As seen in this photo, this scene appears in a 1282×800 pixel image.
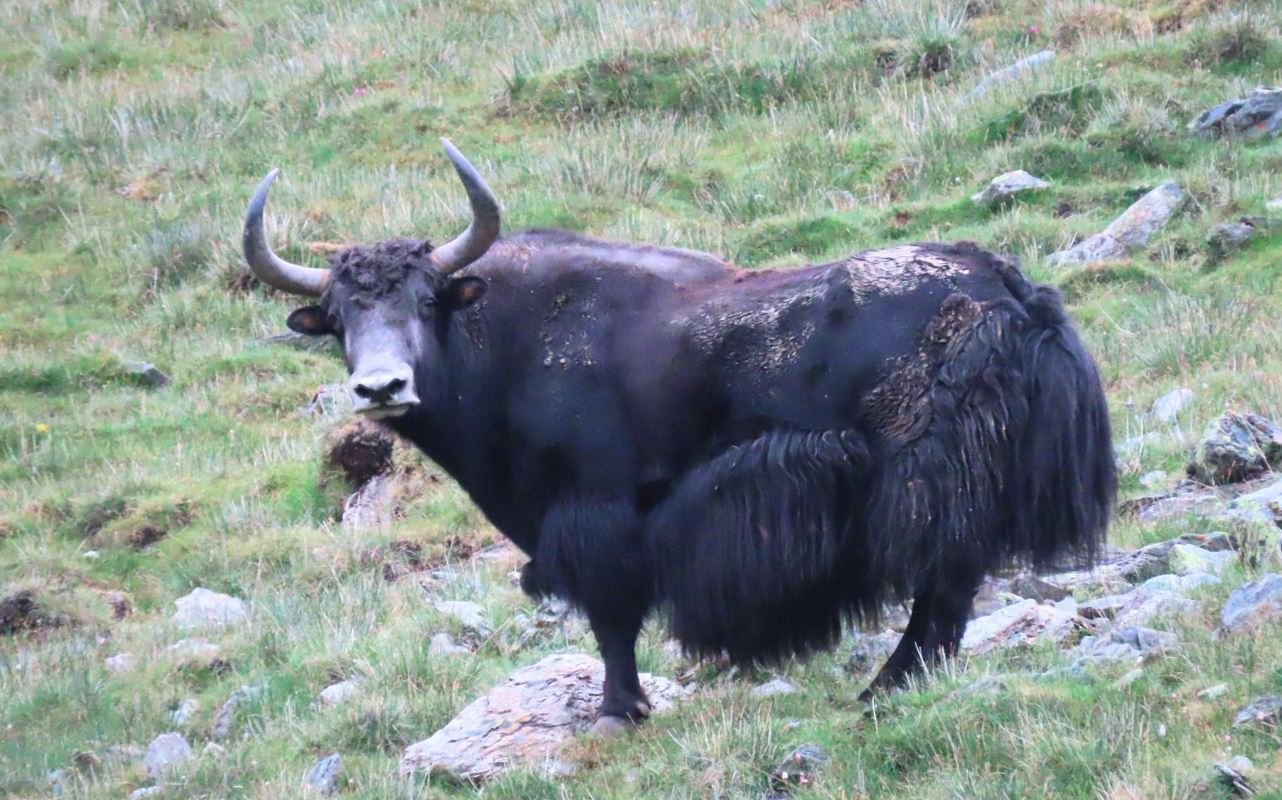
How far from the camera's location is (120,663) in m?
8.75

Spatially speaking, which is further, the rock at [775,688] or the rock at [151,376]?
the rock at [151,376]

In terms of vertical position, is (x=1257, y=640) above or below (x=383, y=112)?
below

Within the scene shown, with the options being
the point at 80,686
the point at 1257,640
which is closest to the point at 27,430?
the point at 80,686

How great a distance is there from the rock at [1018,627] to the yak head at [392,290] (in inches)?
94.4

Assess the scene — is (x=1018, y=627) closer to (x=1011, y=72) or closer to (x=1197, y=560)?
(x=1197, y=560)

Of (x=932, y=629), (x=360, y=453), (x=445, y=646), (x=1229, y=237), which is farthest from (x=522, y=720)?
(x=1229, y=237)

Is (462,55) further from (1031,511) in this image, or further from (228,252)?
(1031,511)

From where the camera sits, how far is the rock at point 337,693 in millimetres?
7418

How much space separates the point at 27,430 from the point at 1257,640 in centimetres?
999

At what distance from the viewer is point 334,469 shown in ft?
36.8

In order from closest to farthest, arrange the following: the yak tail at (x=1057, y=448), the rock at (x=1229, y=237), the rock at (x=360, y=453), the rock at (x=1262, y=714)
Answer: the rock at (x=1262, y=714), the yak tail at (x=1057, y=448), the rock at (x=360, y=453), the rock at (x=1229, y=237)

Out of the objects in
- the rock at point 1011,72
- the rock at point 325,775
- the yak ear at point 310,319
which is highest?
the rock at point 1011,72

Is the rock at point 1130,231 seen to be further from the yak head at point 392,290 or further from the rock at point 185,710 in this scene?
the rock at point 185,710

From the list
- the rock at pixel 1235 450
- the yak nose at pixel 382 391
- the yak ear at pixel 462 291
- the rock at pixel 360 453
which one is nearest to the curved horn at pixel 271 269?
the yak ear at pixel 462 291
